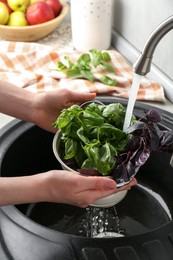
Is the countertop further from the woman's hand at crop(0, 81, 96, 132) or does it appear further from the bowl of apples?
the woman's hand at crop(0, 81, 96, 132)

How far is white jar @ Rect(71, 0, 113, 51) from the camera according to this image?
1179 mm

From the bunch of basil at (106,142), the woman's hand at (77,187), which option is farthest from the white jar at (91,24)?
the woman's hand at (77,187)

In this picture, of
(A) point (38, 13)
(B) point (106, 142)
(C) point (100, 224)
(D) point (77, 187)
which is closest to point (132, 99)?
(B) point (106, 142)

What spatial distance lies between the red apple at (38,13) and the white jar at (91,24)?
4.1 inches

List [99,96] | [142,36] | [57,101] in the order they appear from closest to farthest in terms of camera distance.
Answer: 1. [57,101]
2. [99,96]
3. [142,36]

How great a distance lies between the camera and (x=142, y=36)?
45.8 inches

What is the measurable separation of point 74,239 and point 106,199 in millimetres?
117

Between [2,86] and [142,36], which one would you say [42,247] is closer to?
[2,86]

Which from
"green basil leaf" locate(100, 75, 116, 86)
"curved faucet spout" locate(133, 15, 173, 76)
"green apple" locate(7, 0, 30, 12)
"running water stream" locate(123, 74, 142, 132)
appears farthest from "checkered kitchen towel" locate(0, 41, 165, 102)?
"curved faucet spout" locate(133, 15, 173, 76)

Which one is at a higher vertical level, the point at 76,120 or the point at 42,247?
the point at 76,120

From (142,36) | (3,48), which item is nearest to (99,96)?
(142,36)

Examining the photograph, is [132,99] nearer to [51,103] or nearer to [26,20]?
[51,103]

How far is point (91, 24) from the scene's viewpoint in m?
1.21

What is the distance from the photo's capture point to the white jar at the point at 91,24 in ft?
3.87
